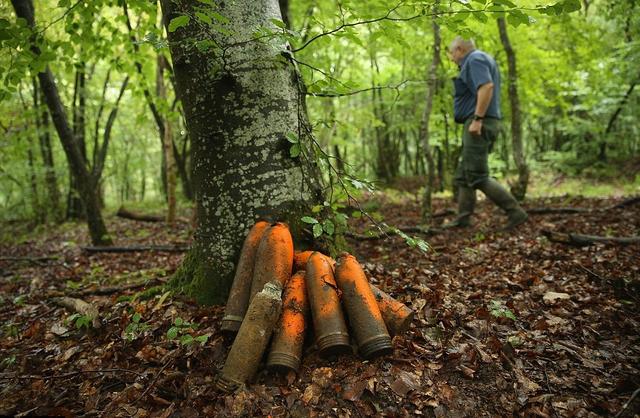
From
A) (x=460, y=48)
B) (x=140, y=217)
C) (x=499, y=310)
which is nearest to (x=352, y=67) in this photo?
(x=140, y=217)

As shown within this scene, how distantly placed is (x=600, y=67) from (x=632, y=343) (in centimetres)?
1229

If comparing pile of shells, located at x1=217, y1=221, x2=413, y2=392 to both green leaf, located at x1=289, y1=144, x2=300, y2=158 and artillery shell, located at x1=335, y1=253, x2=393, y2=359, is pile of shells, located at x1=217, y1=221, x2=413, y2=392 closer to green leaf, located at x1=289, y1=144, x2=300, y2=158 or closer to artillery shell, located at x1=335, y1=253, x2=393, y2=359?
artillery shell, located at x1=335, y1=253, x2=393, y2=359

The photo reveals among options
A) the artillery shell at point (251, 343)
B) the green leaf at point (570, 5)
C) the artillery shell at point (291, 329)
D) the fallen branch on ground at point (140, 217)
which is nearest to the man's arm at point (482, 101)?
the green leaf at point (570, 5)

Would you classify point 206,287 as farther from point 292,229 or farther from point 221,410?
point 221,410

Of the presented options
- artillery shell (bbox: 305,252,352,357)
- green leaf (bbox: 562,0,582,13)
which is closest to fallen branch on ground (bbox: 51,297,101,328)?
artillery shell (bbox: 305,252,352,357)

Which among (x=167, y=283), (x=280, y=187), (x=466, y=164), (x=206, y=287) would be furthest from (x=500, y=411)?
(x=466, y=164)

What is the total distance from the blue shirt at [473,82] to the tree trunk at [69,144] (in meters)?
5.77

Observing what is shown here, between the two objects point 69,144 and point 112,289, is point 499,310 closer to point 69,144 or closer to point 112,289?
point 112,289

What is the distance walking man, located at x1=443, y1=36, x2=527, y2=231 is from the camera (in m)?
4.72

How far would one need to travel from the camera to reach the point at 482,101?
185 inches

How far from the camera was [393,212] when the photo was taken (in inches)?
314

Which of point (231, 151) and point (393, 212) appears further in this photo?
point (393, 212)

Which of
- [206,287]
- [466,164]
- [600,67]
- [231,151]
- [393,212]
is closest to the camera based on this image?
[231,151]

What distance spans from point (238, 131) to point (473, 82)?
3621 millimetres
